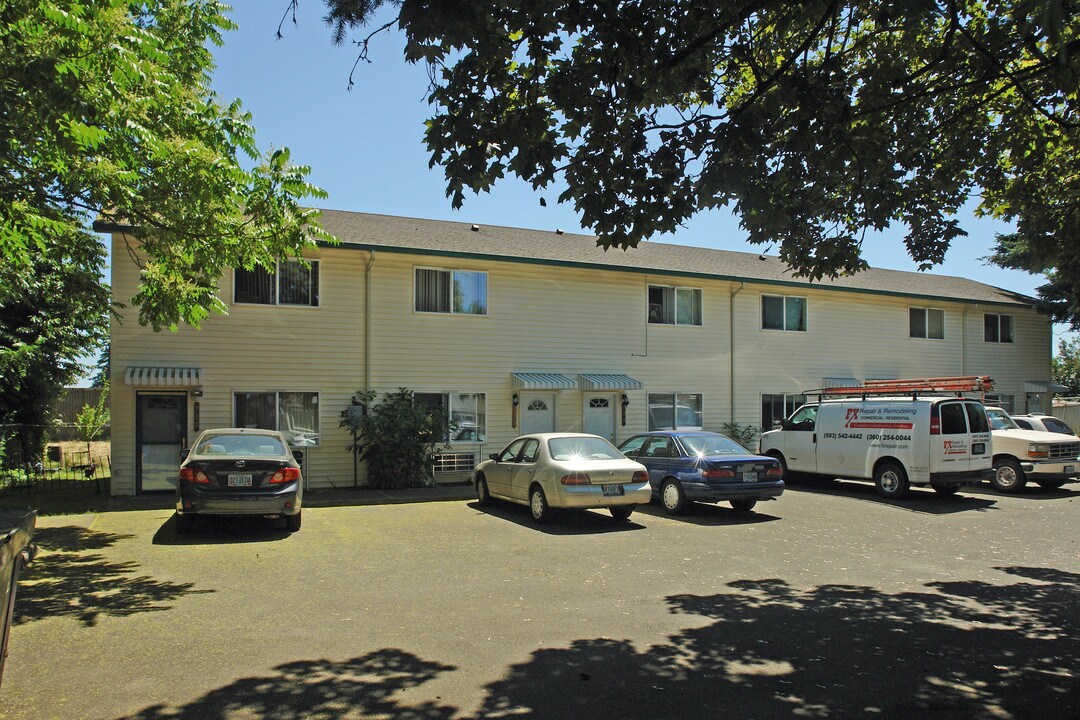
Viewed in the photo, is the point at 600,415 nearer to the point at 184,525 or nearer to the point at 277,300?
the point at 277,300

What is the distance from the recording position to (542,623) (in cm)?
641

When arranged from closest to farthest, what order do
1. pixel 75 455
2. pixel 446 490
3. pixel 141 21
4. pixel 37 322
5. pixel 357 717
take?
pixel 357 717 < pixel 141 21 < pixel 446 490 < pixel 37 322 < pixel 75 455

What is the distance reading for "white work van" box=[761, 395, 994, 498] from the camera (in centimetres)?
1436

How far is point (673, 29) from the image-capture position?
679 cm

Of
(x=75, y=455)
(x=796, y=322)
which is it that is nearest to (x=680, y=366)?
(x=796, y=322)

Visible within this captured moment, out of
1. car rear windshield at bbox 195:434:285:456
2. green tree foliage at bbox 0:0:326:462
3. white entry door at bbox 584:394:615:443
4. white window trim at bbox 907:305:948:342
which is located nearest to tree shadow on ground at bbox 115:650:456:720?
green tree foliage at bbox 0:0:326:462

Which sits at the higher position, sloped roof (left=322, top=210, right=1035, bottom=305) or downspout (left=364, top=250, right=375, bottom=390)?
sloped roof (left=322, top=210, right=1035, bottom=305)

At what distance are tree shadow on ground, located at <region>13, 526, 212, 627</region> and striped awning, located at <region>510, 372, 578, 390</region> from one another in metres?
9.70

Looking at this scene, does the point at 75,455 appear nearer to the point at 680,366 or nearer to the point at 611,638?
the point at 680,366

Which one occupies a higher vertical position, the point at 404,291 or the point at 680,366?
the point at 404,291

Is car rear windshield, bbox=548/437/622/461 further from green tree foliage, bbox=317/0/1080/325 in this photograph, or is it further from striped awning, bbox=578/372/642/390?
striped awning, bbox=578/372/642/390

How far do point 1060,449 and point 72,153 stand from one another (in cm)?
1901

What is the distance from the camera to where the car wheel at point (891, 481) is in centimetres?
1487

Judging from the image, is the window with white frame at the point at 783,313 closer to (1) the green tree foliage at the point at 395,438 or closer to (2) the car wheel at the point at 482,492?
(1) the green tree foliage at the point at 395,438
